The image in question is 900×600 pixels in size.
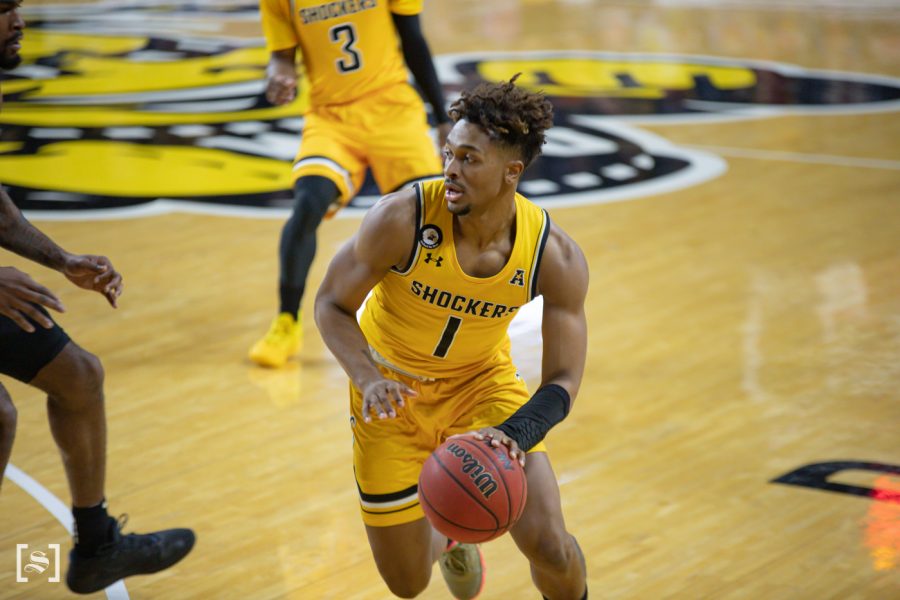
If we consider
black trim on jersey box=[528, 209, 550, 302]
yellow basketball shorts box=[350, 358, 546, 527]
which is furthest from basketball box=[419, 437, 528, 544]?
black trim on jersey box=[528, 209, 550, 302]

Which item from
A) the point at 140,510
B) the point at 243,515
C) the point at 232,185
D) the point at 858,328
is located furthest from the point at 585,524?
the point at 232,185

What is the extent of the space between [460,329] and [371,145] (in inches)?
104

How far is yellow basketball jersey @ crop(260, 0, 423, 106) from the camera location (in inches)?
242

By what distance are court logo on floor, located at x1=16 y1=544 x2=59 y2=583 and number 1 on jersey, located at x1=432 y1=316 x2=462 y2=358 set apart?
1.58m

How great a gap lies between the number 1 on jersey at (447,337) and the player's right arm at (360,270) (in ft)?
0.85

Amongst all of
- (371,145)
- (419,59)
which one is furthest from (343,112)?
(419,59)

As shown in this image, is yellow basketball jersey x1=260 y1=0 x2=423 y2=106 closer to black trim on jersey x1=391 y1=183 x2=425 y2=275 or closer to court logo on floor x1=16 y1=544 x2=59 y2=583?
black trim on jersey x1=391 y1=183 x2=425 y2=275

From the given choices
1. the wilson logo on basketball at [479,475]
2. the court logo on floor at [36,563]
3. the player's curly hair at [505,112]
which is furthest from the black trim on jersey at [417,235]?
the court logo on floor at [36,563]

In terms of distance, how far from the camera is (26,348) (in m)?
3.62

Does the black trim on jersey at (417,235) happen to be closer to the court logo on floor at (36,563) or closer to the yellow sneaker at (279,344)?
the court logo on floor at (36,563)

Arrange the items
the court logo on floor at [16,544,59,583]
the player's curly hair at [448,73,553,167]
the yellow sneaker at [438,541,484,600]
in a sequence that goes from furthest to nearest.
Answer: the court logo on floor at [16,544,59,583]
the yellow sneaker at [438,541,484,600]
the player's curly hair at [448,73,553,167]

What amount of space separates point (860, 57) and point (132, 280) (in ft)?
35.9

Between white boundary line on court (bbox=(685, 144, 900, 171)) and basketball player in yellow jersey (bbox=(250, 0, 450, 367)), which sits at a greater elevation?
basketball player in yellow jersey (bbox=(250, 0, 450, 367))

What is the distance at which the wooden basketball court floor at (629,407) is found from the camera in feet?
14.3
